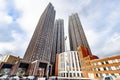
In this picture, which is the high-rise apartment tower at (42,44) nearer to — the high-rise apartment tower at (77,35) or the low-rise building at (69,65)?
the low-rise building at (69,65)

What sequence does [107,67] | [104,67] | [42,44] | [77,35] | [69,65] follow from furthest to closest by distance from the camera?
[77,35], [42,44], [69,65], [104,67], [107,67]

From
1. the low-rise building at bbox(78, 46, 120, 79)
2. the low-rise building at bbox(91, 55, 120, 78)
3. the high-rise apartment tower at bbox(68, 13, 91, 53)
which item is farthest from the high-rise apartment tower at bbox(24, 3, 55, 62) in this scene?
the low-rise building at bbox(91, 55, 120, 78)

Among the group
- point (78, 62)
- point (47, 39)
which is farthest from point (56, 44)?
point (78, 62)

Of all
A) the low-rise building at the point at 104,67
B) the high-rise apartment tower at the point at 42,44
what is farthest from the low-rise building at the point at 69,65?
the high-rise apartment tower at the point at 42,44

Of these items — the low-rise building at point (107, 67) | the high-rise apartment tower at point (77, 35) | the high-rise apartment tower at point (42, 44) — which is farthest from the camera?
the high-rise apartment tower at point (77, 35)

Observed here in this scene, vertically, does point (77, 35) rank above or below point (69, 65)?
above

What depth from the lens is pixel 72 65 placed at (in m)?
88.2

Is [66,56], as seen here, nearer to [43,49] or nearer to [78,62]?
[78,62]

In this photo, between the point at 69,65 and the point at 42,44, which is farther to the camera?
the point at 42,44

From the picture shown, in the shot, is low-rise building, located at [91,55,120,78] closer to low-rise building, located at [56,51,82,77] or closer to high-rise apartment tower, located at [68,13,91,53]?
low-rise building, located at [56,51,82,77]

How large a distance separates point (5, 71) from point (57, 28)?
138 m

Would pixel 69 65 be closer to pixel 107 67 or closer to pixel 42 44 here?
pixel 107 67

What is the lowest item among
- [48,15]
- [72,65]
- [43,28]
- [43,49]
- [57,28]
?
[72,65]

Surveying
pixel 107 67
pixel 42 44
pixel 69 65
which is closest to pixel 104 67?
pixel 107 67
